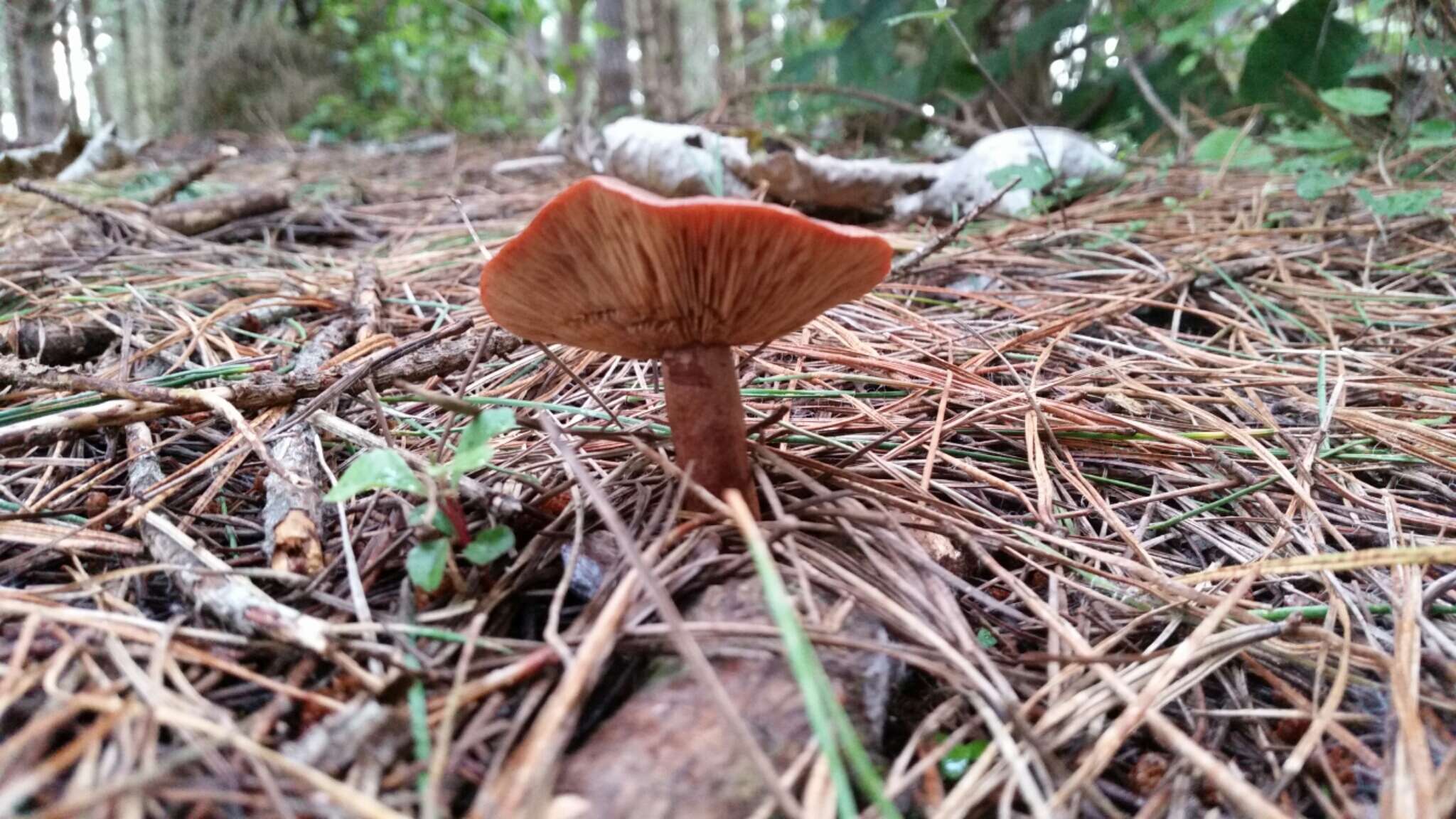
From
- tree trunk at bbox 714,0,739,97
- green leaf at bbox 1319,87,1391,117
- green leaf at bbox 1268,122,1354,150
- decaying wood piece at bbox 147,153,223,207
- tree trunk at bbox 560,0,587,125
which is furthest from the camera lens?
tree trunk at bbox 714,0,739,97

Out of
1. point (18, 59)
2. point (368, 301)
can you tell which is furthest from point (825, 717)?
point (18, 59)

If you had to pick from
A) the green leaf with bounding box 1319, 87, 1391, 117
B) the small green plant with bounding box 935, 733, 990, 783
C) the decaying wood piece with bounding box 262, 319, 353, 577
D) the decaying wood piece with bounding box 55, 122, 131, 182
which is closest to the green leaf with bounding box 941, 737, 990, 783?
the small green plant with bounding box 935, 733, 990, 783

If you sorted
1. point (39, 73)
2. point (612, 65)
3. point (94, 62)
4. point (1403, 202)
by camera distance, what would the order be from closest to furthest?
point (1403, 202)
point (612, 65)
point (39, 73)
point (94, 62)

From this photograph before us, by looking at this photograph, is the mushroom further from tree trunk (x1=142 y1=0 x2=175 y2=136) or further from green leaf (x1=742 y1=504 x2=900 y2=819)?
tree trunk (x1=142 y1=0 x2=175 y2=136)

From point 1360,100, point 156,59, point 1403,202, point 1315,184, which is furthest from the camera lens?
point 156,59

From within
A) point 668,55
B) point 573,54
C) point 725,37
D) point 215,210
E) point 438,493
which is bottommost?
point 438,493

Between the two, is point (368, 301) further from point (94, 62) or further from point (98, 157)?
point (94, 62)

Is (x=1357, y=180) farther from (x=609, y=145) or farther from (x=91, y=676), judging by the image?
(x=91, y=676)
